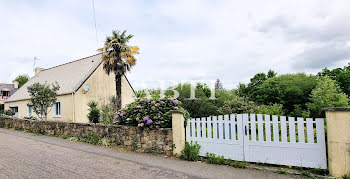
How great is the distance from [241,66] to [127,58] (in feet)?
32.9

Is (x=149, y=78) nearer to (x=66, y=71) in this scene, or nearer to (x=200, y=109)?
(x=200, y=109)

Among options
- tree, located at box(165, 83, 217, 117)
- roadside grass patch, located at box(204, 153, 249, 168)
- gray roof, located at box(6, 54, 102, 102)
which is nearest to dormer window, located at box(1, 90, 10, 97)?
gray roof, located at box(6, 54, 102, 102)

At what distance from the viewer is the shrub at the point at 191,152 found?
5770 millimetres

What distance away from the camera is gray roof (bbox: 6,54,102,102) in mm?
17181

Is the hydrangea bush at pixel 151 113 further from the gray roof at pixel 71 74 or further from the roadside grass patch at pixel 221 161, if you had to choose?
the gray roof at pixel 71 74

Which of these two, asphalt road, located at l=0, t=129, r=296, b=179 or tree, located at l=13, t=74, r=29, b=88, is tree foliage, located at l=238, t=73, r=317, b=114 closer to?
asphalt road, located at l=0, t=129, r=296, b=179

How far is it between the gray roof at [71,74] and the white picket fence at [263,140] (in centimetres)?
1403

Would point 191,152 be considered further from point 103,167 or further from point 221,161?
point 103,167

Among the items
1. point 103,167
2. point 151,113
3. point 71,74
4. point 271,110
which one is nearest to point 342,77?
point 271,110

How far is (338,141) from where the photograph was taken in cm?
418

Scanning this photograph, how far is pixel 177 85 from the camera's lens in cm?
2170

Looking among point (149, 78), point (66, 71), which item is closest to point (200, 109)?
point (149, 78)

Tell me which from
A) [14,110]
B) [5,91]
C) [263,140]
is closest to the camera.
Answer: [263,140]

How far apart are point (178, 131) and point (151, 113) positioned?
1.44 metres
